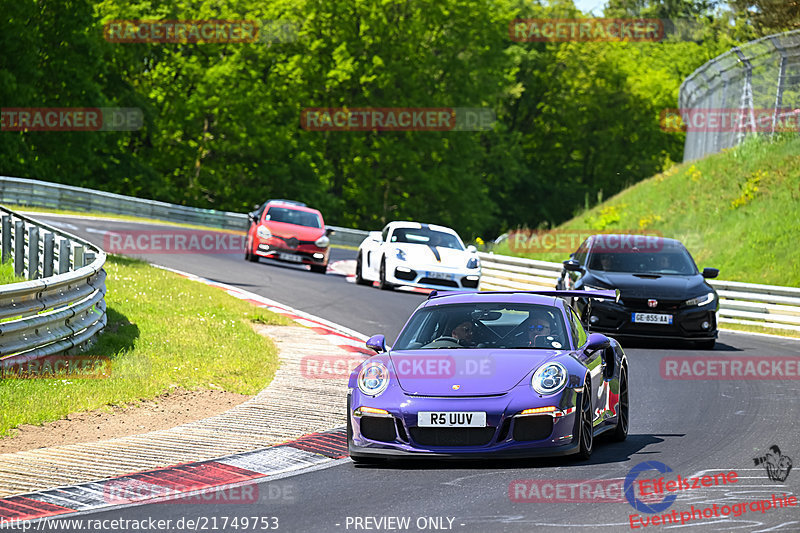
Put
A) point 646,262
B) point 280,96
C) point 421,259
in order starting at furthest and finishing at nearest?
1. point 280,96
2. point 421,259
3. point 646,262

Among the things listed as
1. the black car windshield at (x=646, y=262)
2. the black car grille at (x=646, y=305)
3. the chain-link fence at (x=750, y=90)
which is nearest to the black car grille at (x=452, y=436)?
the black car grille at (x=646, y=305)

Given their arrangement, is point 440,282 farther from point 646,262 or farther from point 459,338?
point 459,338

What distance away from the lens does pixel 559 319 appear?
32.1 ft

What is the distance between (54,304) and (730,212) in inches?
934

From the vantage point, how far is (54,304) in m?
12.7

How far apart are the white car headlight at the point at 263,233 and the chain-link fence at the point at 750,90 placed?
13.1m

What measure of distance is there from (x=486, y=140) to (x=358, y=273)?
181 ft

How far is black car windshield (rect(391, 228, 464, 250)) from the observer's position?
82.0 feet

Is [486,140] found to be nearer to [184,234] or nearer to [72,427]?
[184,234]

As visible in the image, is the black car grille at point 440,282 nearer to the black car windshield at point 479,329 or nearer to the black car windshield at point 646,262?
the black car windshield at point 646,262

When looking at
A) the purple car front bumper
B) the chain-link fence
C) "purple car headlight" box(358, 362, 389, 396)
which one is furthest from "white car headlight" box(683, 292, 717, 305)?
the chain-link fence

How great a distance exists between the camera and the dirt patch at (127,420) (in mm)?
9664

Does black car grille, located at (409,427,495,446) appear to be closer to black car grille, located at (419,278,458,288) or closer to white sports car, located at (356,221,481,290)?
white sports car, located at (356,221,481,290)

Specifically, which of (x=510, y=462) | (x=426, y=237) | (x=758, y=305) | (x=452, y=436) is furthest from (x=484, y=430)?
(x=426, y=237)
